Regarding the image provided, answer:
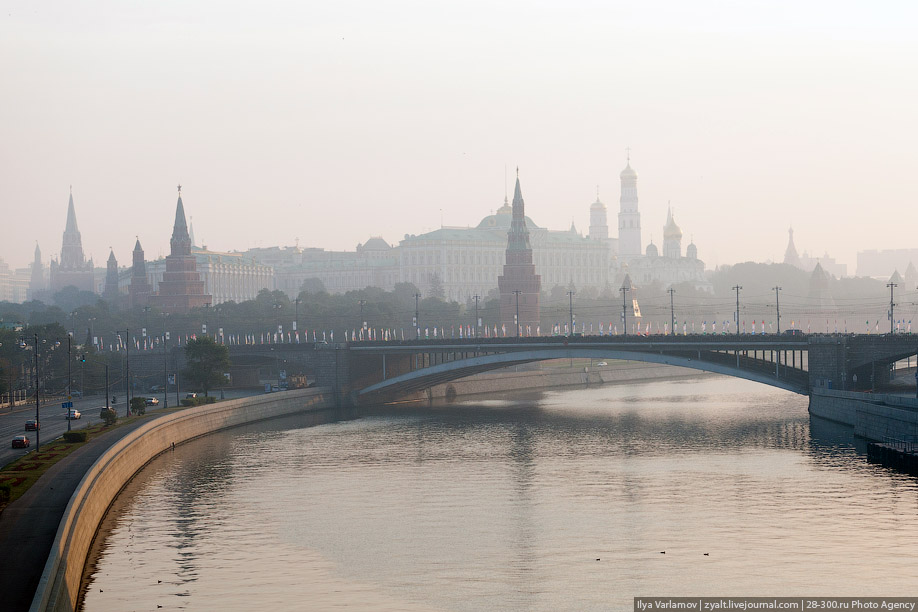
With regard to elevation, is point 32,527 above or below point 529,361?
below

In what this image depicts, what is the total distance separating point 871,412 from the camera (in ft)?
261

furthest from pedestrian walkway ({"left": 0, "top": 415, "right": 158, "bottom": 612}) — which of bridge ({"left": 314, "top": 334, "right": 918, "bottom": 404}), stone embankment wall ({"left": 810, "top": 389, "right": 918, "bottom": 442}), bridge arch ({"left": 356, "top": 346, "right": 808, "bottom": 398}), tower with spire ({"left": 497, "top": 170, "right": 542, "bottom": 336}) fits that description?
tower with spire ({"left": 497, "top": 170, "right": 542, "bottom": 336})

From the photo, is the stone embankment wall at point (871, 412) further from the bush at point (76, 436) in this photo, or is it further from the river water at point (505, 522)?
the bush at point (76, 436)

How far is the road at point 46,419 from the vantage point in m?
70.7

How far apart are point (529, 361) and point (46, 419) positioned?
152 ft

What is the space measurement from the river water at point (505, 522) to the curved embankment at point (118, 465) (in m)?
1.13

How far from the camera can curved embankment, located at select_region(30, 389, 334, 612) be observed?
37812 mm

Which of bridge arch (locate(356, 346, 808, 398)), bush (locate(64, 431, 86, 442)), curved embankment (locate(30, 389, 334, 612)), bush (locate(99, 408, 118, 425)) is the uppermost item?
bridge arch (locate(356, 346, 808, 398))

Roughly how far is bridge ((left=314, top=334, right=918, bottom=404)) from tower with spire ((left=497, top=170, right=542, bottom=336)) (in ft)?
190

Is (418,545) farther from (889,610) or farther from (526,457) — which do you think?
(526,457)

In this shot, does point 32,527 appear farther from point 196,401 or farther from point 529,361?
point 529,361

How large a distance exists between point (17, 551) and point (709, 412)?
74.6 meters

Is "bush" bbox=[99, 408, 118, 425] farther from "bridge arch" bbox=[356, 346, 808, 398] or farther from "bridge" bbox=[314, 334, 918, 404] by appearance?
"bridge" bbox=[314, 334, 918, 404]

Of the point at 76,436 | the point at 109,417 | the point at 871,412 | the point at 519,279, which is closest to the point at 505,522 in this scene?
the point at 76,436
